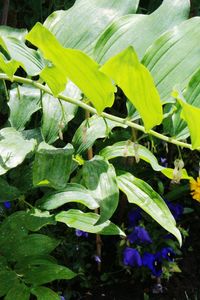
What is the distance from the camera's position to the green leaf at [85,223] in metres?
1.25

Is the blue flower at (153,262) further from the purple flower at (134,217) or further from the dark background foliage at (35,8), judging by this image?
the dark background foliage at (35,8)

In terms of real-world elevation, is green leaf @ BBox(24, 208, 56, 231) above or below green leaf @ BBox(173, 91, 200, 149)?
below

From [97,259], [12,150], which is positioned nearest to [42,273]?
[12,150]

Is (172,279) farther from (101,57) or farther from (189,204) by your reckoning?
(101,57)

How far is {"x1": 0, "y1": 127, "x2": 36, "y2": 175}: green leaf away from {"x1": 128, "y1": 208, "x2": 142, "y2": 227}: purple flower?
1.29 metres

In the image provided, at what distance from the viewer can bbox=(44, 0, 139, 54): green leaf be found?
1006 mm

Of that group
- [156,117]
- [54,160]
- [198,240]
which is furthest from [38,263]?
[198,240]

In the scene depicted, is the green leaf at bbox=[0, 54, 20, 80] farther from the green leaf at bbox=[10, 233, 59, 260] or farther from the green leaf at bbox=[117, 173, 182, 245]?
the green leaf at bbox=[10, 233, 59, 260]

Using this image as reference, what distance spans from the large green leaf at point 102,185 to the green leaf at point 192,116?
174mm

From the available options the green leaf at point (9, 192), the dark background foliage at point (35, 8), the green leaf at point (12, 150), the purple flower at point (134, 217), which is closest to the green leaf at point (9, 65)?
the green leaf at point (12, 150)

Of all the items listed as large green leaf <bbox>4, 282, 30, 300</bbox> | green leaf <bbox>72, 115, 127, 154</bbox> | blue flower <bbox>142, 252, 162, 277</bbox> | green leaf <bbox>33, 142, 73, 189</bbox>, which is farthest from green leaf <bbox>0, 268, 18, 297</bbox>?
blue flower <bbox>142, 252, 162, 277</bbox>

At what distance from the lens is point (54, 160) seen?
93cm

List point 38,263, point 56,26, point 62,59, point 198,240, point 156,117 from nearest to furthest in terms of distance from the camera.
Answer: point 62,59, point 156,117, point 56,26, point 38,263, point 198,240

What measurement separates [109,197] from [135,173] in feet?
4.31
